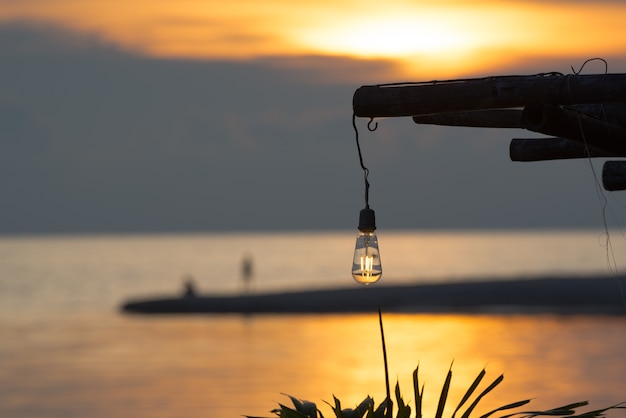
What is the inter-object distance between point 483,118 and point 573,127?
1.76 metres

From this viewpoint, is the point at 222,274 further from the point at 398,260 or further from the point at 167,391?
the point at 167,391

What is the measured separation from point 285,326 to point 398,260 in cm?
8878

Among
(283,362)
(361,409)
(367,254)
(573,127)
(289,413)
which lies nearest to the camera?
(573,127)

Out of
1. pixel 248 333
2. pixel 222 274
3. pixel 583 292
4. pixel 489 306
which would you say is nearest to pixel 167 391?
pixel 248 333

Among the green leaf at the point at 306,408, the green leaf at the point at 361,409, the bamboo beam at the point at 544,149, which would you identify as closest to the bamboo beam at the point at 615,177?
the bamboo beam at the point at 544,149

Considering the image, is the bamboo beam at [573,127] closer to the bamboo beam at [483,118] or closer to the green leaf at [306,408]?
the bamboo beam at [483,118]

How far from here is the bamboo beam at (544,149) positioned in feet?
24.9

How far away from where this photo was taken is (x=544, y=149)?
7.83 meters

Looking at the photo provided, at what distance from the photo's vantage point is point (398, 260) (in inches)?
5133

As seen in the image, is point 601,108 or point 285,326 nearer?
point 601,108

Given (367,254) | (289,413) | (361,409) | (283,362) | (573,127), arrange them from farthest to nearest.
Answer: (283,362) → (361,409) → (289,413) → (367,254) → (573,127)

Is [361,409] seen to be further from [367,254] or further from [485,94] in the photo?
[485,94]

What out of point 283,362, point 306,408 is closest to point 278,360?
point 283,362

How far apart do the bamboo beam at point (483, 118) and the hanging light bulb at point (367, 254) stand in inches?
34.9
